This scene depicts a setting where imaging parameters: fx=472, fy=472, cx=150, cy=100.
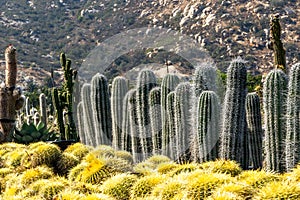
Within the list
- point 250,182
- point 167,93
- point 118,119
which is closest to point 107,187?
point 250,182

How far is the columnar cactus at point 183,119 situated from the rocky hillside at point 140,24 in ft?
105

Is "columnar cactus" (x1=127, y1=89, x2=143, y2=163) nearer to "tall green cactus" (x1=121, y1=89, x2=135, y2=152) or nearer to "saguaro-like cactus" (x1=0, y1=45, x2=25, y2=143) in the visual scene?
"tall green cactus" (x1=121, y1=89, x2=135, y2=152)

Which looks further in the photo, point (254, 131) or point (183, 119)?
point (254, 131)

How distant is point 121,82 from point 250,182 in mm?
4062

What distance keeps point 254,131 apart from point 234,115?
1.26 m

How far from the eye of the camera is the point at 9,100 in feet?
27.3

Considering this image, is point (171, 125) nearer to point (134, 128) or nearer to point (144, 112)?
point (144, 112)

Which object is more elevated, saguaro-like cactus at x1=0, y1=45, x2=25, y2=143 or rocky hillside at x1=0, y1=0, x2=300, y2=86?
rocky hillside at x1=0, y1=0, x2=300, y2=86

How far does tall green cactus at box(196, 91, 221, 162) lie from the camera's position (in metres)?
5.04

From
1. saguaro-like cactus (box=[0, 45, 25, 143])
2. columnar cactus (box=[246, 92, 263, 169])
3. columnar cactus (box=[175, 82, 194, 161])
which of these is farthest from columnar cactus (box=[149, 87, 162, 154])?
saguaro-like cactus (box=[0, 45, 25, 143])

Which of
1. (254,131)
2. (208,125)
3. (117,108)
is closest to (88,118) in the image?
(117,108)

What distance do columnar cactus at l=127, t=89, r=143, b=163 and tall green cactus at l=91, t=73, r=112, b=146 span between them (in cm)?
47

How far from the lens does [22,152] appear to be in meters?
5.43

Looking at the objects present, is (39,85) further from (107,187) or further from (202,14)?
(107,187)
